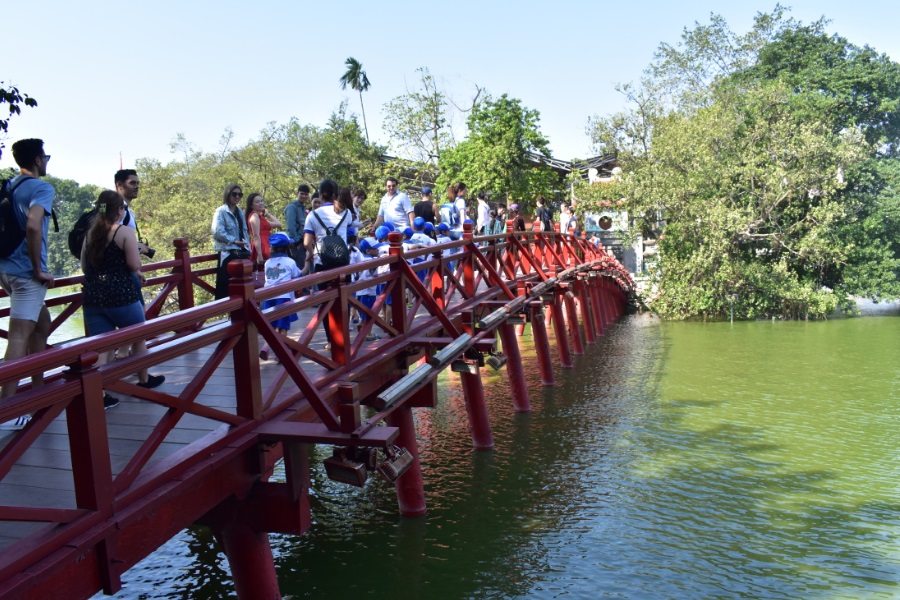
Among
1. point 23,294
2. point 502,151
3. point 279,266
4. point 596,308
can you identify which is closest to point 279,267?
point 279,266

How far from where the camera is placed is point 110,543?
12.4 ft

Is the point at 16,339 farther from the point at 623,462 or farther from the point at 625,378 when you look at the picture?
the point at 625,378

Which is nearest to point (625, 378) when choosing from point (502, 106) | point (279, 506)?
point (279, 506)

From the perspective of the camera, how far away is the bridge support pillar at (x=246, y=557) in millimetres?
5145

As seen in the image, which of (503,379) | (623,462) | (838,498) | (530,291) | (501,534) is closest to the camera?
(501,534)

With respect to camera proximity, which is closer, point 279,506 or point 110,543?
point 110,543

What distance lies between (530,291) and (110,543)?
9.94m

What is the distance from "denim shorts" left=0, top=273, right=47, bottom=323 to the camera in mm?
5461

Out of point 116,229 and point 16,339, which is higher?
point 116,229

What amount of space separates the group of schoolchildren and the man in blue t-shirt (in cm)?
170

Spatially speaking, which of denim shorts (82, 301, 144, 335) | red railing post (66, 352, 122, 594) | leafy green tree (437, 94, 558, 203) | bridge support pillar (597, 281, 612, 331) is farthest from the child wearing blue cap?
leafy green tree (437, 94, 558, 203)

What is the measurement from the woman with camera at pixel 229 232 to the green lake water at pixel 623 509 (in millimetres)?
2831

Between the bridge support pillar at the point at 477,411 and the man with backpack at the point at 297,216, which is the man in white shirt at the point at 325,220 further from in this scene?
the bridge support pillar at the point at 477,411

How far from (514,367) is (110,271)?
8.36 m
